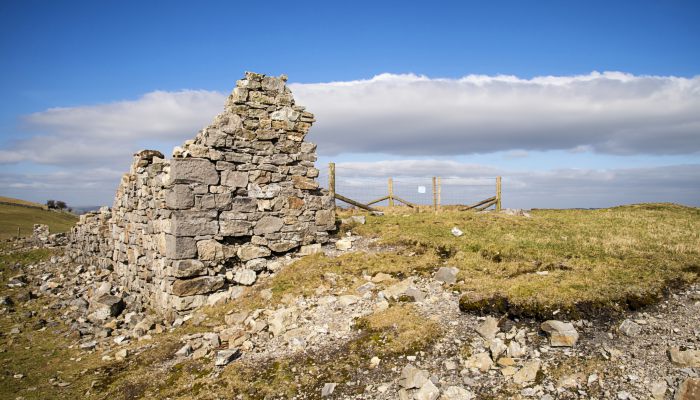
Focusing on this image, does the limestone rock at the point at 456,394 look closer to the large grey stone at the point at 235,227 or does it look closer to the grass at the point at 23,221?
the large grey stone at the point at 235,227

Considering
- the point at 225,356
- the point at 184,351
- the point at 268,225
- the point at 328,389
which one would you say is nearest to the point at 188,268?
the point at 268,225

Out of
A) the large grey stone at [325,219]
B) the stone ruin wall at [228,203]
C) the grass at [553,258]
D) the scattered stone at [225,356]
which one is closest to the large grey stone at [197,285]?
the stone ruin wall at [228,203]

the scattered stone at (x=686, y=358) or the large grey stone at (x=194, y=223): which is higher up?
the large grey stone at (x=194, y=223)

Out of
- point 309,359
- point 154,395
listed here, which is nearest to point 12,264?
point 154,395

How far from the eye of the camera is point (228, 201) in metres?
11.6

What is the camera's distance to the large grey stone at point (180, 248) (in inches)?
424

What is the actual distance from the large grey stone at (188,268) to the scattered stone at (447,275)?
590 centimetres

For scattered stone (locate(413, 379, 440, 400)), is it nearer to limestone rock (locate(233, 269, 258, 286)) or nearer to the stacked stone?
limestone rock (locate(233, 269, 258, 286))

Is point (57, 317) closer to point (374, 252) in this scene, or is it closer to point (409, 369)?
point (374, 252)

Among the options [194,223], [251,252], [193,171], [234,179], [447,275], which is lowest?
[447,275]

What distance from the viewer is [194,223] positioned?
11.1 metres

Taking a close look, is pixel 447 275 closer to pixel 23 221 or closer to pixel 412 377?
pixel 412 377

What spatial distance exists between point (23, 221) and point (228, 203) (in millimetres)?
33959

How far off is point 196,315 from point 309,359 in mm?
4200
